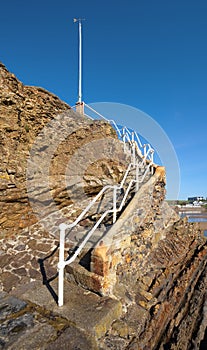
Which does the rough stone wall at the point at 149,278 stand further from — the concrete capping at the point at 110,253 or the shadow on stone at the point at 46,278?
the shadow on stone at the point at 46,278

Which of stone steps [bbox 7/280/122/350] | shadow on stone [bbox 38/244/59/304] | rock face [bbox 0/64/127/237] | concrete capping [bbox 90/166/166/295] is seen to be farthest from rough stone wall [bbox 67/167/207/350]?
rock face [bbox 0/64/127/237]

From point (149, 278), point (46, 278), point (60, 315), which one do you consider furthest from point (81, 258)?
point (149, 278)

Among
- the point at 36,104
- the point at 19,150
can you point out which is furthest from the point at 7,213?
the point at 36,104

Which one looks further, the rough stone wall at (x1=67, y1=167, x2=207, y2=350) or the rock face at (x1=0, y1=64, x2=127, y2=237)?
the rock face at (x1=0, y1=64, x2=127, y2=237)

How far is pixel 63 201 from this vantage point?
6.11m

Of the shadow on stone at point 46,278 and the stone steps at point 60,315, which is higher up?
the shadow on stone at point 46,278

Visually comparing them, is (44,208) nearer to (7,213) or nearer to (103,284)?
(7,213)

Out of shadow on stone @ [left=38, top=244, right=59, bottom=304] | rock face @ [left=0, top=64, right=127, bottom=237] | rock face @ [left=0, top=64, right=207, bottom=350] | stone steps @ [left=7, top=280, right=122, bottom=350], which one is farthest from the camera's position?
rock face @ [left=0, top=64, right=127, bottom=237]

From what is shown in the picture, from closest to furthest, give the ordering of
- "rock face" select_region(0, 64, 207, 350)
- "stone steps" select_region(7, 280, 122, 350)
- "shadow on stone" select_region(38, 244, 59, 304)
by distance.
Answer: "stone steps" select_region(7, 280, 122, 350) < "rock face" select_region(0, 64, 207, 350) < "shadow on stone" select_region(38, 244, 59, 304)

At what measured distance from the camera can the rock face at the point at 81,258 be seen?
2.20 metres

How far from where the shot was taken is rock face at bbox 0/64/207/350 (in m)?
2.20

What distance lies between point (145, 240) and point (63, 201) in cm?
304

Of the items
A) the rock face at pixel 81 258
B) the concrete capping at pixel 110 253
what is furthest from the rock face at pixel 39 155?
the concrete capping at pixel 110 253

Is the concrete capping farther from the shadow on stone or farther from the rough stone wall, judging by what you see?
the shadow on stone
